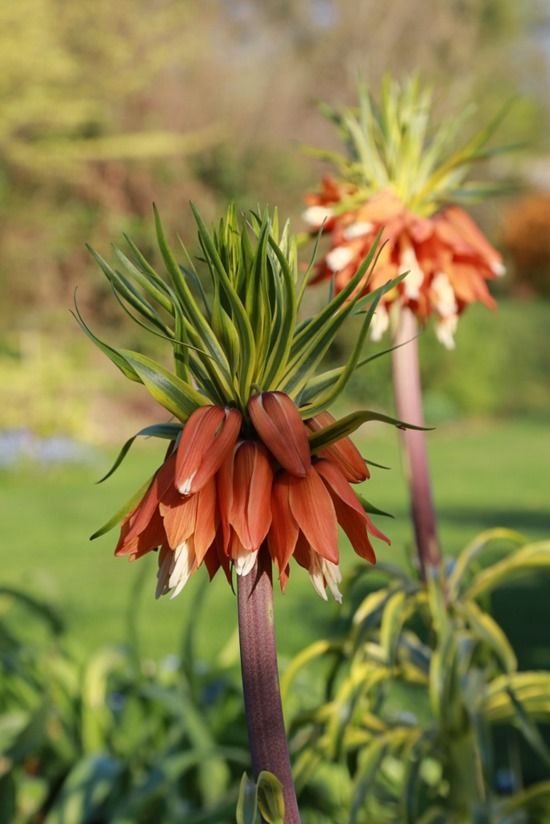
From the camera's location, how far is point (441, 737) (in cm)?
167

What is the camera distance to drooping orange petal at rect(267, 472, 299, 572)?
85cm

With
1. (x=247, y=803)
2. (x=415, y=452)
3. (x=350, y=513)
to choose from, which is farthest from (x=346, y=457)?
(x=415, y=452)

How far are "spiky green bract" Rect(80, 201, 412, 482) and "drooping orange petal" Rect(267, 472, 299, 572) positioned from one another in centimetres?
6

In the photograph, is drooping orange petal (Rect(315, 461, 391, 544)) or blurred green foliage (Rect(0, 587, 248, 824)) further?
blurred green foliage (Rect(0, 587, 248, 824))

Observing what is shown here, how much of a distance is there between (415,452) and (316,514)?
93 centimetres

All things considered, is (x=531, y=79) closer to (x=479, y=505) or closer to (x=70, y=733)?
(x=479, y=505)

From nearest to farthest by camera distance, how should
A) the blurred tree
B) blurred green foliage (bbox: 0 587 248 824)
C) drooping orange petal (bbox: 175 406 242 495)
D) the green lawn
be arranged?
drooping orange petal (bbox: 175 406 242 495)
blurred green foliage (bbox: 0 587 248 824)
the green lawn
the blurred tree

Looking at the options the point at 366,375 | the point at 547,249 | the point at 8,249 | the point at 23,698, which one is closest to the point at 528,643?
the point at 23,698

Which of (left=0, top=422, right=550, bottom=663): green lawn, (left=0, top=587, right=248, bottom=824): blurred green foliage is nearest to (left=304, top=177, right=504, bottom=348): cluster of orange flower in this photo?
(left=0, top=422, right=550, bottom=663): green lawn

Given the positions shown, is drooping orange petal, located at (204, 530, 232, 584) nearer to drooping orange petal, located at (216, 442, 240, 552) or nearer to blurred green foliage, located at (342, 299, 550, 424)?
drooping orange petal, located at (216, 442, 240, 552)

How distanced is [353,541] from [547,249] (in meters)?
27.6

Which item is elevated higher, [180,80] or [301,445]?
[180,80]

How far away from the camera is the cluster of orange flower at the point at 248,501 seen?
830 mm

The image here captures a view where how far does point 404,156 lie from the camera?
1752mm
